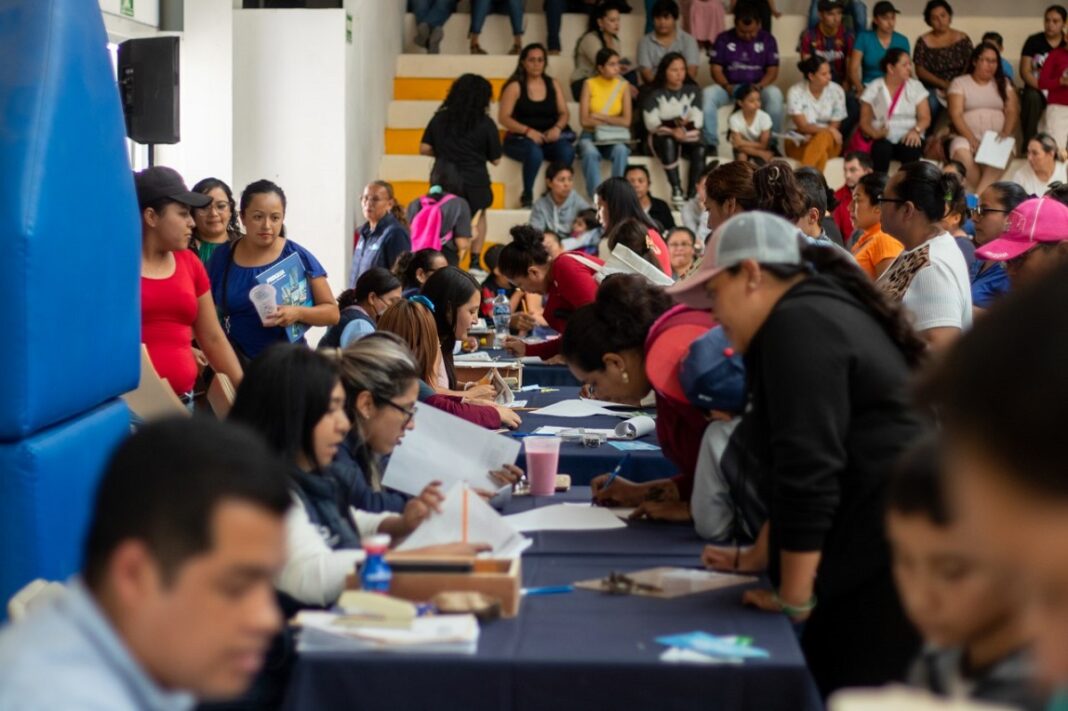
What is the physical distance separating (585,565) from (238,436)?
1.56 meters

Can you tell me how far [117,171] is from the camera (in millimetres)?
3336

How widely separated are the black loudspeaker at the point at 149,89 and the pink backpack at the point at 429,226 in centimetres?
409

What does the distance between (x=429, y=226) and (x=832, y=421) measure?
765cm

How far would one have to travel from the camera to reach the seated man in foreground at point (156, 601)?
1221 millimetres

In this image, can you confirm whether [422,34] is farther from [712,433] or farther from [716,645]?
[716,645]

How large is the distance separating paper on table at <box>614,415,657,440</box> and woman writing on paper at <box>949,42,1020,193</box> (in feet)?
24.7

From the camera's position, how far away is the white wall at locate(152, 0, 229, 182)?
8.82 m

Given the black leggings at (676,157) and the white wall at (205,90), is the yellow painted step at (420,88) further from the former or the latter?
the white wall at (205,90)

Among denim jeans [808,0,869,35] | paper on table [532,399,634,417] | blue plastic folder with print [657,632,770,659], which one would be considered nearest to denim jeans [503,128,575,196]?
denim jeans [808,0,869,35]

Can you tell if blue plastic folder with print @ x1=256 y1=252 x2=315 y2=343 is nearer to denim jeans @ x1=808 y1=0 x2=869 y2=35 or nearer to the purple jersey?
the purple jersey

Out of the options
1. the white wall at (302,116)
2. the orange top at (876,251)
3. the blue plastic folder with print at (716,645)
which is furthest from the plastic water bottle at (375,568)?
the white wall at (302,116)

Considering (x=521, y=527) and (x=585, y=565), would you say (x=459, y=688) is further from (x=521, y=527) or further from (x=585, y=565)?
(x=521, y=527)

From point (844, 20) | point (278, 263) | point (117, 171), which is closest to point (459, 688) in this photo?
point (117, 171)

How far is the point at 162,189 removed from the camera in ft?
14.9
